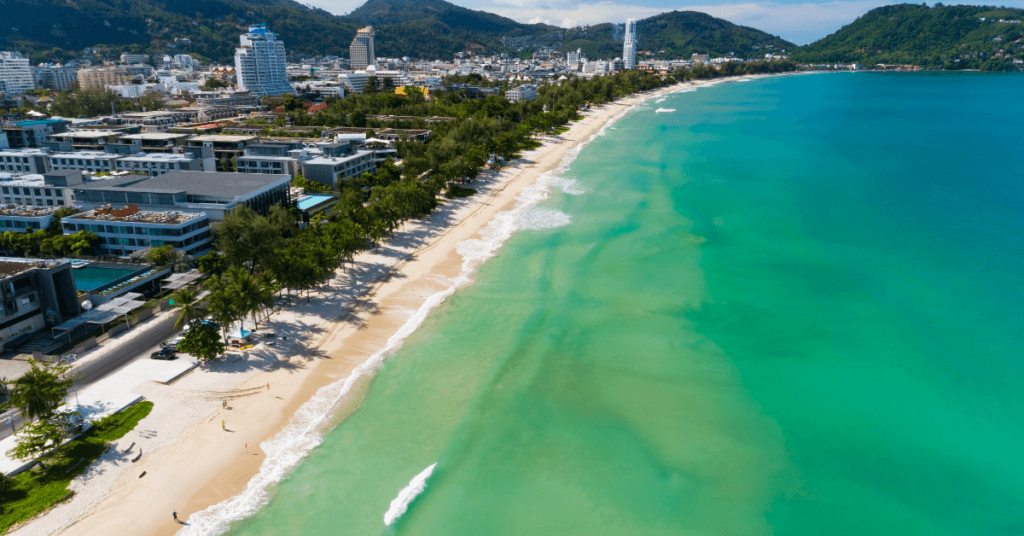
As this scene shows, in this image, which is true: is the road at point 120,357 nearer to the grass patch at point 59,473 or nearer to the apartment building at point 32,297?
the grass patch at point 59,473

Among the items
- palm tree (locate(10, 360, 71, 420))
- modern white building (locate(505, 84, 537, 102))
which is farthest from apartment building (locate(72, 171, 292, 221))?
modern white building (locate(505, 84, 537, 102))

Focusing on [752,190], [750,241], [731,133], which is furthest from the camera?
[731,133]

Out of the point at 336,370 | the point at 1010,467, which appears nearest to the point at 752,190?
the point at 1010,467

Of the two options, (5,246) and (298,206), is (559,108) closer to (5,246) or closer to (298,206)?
(298,206)

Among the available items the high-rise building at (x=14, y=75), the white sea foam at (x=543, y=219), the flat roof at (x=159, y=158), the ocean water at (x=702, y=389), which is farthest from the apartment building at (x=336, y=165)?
the high-rise building at (x=14, y=75)

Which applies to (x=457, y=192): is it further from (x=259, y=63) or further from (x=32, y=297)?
(x=259, y=63)

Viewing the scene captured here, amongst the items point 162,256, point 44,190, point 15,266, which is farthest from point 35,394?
point 44,190

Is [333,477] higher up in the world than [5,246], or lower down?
lower down
